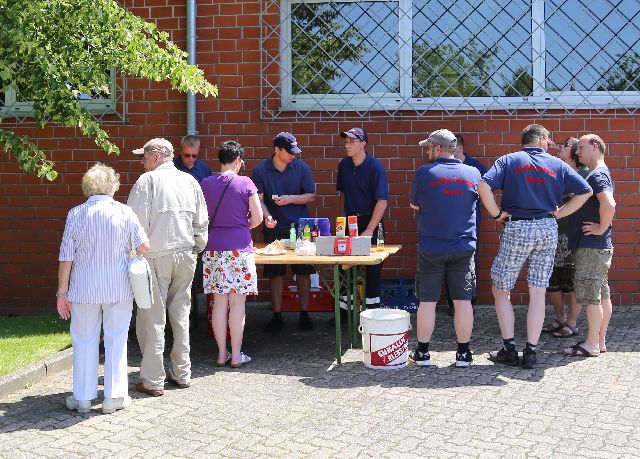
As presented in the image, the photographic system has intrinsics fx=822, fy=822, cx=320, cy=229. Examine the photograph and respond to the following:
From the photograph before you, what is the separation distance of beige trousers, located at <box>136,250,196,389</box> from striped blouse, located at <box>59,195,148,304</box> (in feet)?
1.28

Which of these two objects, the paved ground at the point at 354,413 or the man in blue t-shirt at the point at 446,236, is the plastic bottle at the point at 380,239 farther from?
the paved ground at the point at 354,413

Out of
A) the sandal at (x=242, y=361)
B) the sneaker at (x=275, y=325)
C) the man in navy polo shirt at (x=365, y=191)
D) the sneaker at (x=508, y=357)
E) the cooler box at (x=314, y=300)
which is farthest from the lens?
the cooler box at (x=314, y=300)

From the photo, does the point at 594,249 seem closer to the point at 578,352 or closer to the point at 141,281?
the point at 578,352

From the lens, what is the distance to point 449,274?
6.82 m

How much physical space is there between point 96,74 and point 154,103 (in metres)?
2.23

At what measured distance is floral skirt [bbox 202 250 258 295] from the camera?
684cm

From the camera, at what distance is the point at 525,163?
676 cm

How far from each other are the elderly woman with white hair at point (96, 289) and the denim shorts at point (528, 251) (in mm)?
3009

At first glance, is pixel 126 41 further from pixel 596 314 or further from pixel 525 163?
pixel 596 314

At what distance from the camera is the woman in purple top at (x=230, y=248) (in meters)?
6.86

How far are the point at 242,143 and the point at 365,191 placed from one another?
1906 mm

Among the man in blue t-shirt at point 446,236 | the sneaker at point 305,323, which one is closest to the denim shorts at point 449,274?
the man in blue t-shirt at point 446,236

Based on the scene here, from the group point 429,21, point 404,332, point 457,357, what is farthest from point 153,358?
point 429,21

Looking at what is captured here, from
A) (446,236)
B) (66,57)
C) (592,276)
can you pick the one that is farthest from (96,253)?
(592,276)
